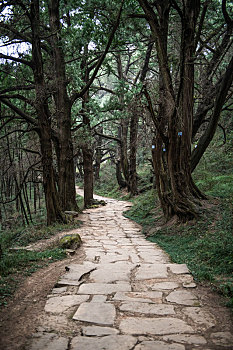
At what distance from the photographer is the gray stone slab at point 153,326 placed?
294cm

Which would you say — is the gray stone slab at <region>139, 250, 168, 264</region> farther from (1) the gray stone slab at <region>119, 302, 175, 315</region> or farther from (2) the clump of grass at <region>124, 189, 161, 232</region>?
(2) the clump of grass at <region>124, 189, 161, 232</region>

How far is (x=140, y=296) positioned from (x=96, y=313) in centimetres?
80

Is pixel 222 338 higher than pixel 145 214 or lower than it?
lower

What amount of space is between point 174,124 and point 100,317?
6.26 meters

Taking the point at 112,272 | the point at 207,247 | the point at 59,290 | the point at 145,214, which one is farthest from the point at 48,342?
the point at 145,214

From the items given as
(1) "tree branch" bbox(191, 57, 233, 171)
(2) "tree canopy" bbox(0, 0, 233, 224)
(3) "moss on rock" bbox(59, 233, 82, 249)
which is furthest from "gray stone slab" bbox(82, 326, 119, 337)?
(1) "tree branch" bbox(191, 57, 233, 171)

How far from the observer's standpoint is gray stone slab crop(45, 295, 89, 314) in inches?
138

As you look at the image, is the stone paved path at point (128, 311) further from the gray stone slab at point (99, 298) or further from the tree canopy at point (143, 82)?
the tree canopy at point (143, 82)

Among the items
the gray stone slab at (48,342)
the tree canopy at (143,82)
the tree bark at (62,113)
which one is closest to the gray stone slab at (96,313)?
the gray stone slab at (48,342)

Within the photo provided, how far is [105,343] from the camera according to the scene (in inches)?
106

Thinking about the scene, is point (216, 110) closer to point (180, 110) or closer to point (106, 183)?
point (180, 110)

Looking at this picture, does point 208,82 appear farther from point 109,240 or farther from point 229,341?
point 229,341

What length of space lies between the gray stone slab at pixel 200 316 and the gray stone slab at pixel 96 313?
34.0 inches

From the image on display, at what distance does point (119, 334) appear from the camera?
2.88 meters
